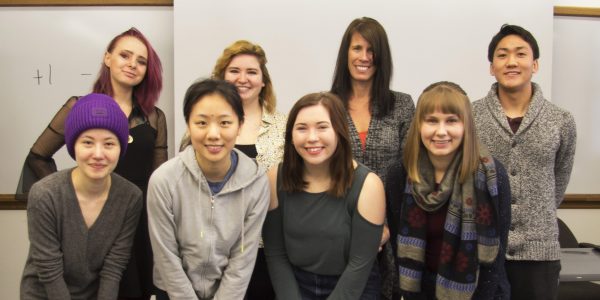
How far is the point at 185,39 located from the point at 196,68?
0.19 meters

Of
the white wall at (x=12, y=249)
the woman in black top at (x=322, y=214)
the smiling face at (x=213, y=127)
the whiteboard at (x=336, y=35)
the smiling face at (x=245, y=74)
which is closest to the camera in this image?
the smiling face at (x=213, y=127)

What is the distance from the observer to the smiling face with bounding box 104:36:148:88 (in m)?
2.17

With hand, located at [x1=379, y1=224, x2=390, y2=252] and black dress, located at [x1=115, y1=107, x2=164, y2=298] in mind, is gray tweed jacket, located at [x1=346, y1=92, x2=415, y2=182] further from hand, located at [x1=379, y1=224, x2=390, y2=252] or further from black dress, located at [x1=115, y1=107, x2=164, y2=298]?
black dress, located at [x1=115, y1=107, x2=164, y2=298]

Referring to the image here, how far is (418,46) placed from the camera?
3199 millimetres

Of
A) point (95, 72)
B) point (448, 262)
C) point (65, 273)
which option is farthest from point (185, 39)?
point (448, 262)

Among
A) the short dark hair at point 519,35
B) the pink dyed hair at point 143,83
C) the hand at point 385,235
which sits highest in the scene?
the short dark hair at point 519,35

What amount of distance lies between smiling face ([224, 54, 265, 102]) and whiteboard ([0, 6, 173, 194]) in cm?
122

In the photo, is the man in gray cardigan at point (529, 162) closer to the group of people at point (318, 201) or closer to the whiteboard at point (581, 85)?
the group of people at point (318, 201)

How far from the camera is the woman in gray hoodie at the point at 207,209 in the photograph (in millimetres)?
1727

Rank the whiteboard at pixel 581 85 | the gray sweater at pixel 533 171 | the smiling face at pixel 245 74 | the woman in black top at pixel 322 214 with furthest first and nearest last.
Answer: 1. the whiteboard at pixel 581 85
2. the smiling face at pixel 245 74
3. the gray sweater at pixel 533 171
4. the woman in black top at pixel 322 214

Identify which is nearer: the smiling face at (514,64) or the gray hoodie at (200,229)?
the gray hoodie at (200,229)

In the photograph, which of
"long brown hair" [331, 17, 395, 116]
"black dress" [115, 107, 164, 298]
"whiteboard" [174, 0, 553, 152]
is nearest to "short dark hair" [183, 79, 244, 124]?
"black dress" [115, 107, 164, 298]

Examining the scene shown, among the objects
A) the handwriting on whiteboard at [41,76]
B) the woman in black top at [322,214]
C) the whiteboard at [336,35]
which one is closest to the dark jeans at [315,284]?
the woman in black top at [322,214]

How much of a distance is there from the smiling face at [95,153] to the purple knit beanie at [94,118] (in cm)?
→ 2
